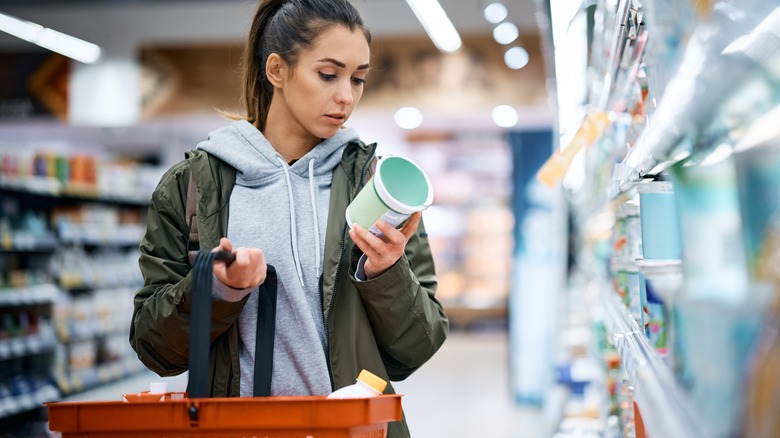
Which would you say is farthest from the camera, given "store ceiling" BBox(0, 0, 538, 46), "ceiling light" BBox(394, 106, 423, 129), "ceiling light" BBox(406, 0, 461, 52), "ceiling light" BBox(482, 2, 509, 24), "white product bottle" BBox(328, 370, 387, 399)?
"ceiling light" BBox(394, 106, 423, 129)

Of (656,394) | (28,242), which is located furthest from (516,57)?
(656,394)

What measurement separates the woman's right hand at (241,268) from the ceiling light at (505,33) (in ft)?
27.0

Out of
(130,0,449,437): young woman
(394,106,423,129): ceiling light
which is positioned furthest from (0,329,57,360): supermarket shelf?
(394,106,423,129): ceiling light

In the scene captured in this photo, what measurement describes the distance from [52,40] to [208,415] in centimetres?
988

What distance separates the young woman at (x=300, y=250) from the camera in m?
1.57

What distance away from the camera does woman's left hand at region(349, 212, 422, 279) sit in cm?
143

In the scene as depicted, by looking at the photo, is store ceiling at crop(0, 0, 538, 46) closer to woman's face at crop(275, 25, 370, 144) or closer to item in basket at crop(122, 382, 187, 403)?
woman's face at crop(275, 25, 370, 144)

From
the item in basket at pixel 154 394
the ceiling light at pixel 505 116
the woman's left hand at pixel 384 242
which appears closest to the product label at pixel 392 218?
the woman's left hand at pixel 384 242

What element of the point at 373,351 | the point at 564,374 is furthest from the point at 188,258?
the point at 564,374

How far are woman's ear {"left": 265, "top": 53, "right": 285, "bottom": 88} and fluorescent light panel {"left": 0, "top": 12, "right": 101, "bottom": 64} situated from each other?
28.7ft

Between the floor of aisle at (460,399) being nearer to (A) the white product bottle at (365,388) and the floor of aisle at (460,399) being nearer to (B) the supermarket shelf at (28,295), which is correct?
(B) the supermarket shelf at (28,295)

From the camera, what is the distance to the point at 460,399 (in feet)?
24.0

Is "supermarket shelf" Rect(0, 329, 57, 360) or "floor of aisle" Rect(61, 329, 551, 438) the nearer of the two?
"supermarket shelf" Rect(0, 329, 57, 360)

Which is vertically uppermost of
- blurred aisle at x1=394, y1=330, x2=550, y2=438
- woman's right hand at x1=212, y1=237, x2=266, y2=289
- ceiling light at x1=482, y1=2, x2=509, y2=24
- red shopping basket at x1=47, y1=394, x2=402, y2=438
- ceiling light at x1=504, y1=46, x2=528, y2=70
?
ceiling light at x1=482, y1=2, x2=509, y2=24
